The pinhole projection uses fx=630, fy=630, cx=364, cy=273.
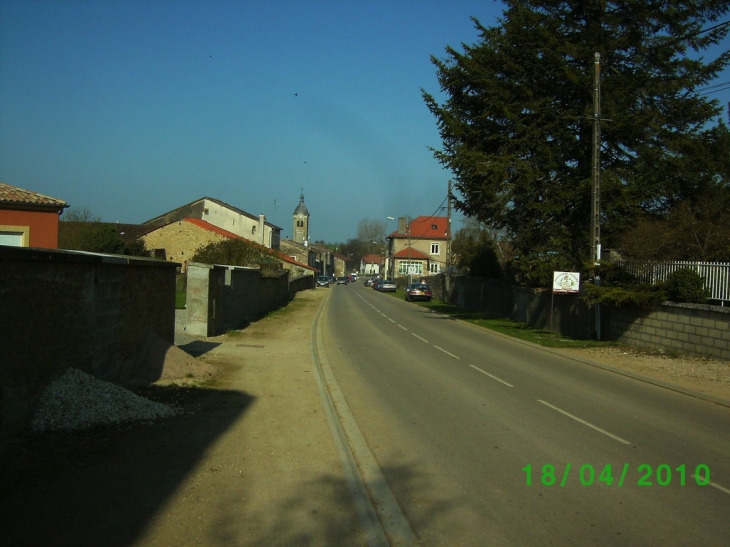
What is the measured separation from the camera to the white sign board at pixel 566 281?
21812 millimetres

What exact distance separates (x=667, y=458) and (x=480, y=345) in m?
13.0

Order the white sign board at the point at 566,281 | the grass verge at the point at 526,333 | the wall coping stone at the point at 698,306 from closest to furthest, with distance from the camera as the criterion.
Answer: the wall coping stone at the point at 698,306
the grass verge at the point at 526,333
the white sign board at the point at 566,281

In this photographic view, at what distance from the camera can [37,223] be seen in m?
26.2

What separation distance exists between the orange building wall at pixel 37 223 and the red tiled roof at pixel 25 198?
47 cm

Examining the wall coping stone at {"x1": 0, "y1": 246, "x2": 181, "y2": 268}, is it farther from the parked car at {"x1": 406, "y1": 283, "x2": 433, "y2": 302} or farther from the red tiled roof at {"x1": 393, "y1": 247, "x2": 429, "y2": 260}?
the red tiled roof at {"x1": 393, "y1": 247, "x2": 429, "y2": 260}

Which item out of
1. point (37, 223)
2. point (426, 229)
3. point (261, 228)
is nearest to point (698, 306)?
point (37, 223)

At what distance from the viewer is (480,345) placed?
795 inches

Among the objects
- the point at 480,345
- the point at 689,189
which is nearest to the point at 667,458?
the point at 480,345

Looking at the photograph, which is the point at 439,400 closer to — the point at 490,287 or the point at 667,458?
the point at 667,458

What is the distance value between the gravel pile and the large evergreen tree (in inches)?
781

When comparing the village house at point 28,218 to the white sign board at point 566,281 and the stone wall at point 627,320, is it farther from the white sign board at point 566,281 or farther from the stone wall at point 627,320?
the stone wall at point 627,320
